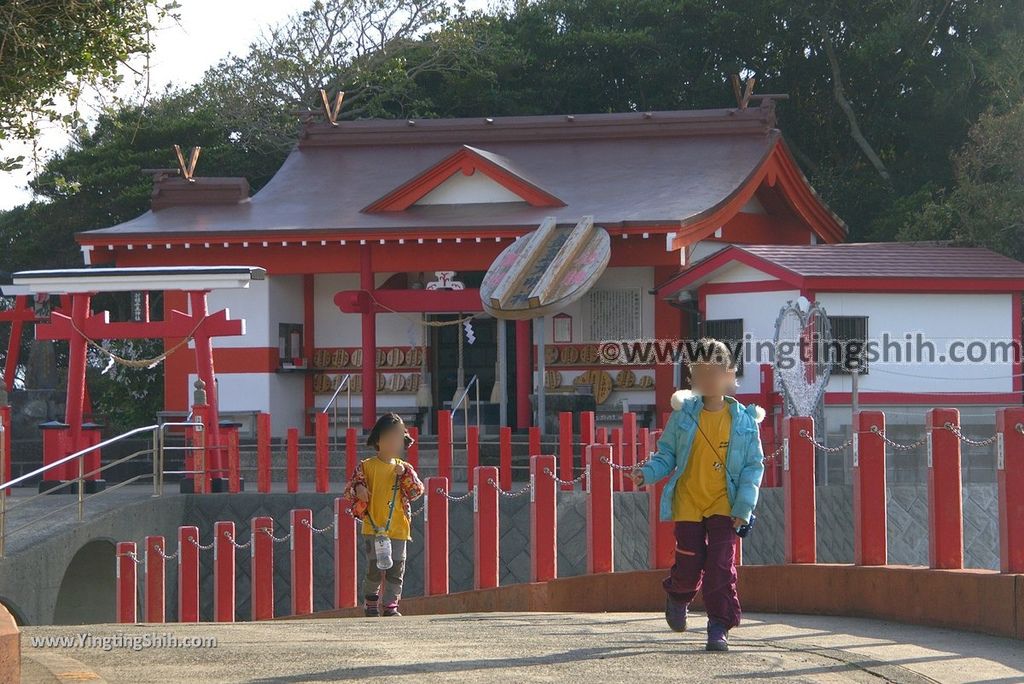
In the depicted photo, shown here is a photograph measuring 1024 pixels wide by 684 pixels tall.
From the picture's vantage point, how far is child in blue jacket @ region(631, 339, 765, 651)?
7246 mm

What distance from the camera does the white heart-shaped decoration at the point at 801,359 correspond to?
1684cm

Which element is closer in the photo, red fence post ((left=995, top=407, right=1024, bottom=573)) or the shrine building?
red fence post ((left=995, top=407, right=1024, bottom=573))

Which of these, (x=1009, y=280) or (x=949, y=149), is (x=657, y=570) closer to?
(x=1009, y=280)

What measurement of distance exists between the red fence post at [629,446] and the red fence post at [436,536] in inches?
148

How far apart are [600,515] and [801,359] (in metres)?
7.02

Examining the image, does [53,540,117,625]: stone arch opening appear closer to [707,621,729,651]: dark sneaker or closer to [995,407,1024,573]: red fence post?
[707,621,729,651]: dark sneaker

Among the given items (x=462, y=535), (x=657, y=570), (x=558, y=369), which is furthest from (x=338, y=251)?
(x=657, y=570)

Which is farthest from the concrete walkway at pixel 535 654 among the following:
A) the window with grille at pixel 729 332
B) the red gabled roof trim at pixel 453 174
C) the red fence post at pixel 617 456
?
the red gabled roof trim at pixel 453 174

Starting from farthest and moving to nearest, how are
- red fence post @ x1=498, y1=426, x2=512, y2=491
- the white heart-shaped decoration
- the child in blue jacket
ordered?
the white heart-shaped decoration < red fence post @ x1=498, y1=426, x2=512, y2=491 < the child in blue jacket

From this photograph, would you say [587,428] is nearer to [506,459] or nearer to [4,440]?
[506,459]

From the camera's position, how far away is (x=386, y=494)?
10242 mm

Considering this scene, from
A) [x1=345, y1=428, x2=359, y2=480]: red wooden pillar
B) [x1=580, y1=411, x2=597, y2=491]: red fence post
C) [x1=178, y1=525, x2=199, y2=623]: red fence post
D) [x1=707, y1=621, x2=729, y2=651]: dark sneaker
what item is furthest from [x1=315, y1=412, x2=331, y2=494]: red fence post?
[x1=707, y1=621, x2=729, y2=651]: dark sneaker

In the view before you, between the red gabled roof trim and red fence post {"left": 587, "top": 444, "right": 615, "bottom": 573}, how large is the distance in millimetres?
11179

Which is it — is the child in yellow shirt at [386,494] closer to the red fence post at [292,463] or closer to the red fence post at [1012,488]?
the red fence post at [1012,488]
